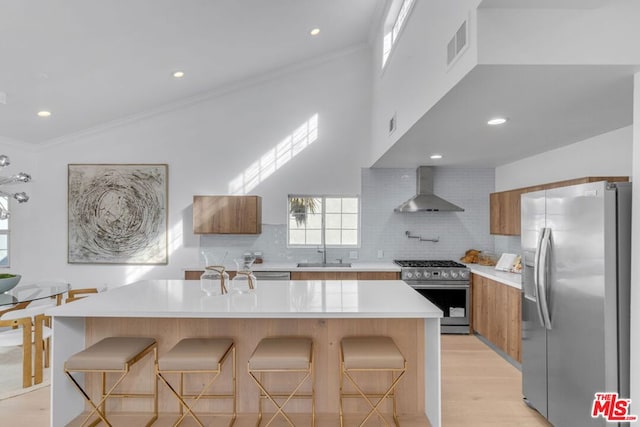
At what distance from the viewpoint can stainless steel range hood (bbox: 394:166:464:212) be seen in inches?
199

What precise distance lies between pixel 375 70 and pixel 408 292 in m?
3.52

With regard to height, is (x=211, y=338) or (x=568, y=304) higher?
(x=568, y=304)

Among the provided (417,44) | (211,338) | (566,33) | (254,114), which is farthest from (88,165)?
(566,33)

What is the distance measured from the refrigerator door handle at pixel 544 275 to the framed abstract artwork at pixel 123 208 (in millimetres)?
4706

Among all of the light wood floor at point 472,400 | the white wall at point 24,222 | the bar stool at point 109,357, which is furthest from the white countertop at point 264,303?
the white wall at point 24,222

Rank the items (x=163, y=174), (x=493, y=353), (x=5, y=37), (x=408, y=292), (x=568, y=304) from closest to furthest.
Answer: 1. (x=568, y=304)
2. (x=408, y=292)
3. (x=5, y=37)
4. (x=493, y=353)
5. (x=163, y=174)

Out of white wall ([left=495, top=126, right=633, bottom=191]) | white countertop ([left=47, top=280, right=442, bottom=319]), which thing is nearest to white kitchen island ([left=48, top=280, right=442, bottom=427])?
white countertop ([left=47, top=280, right=442, bottom=319])

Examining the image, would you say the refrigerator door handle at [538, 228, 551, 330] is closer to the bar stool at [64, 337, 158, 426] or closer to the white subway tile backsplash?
the bar stool at [64, 337, 158, 426]

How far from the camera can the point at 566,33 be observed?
1843 millimetres

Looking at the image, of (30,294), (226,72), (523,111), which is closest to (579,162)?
(523,111)

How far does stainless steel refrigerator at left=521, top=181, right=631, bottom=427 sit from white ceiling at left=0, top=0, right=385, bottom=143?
10.5ft

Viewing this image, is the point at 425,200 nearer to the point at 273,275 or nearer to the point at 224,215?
the point at 273,275

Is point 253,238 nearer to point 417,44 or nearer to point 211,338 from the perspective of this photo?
point 211,338

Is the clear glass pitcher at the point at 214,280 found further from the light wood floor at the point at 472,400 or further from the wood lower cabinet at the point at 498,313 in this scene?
the wood lower cabinet at the point at 498,313
